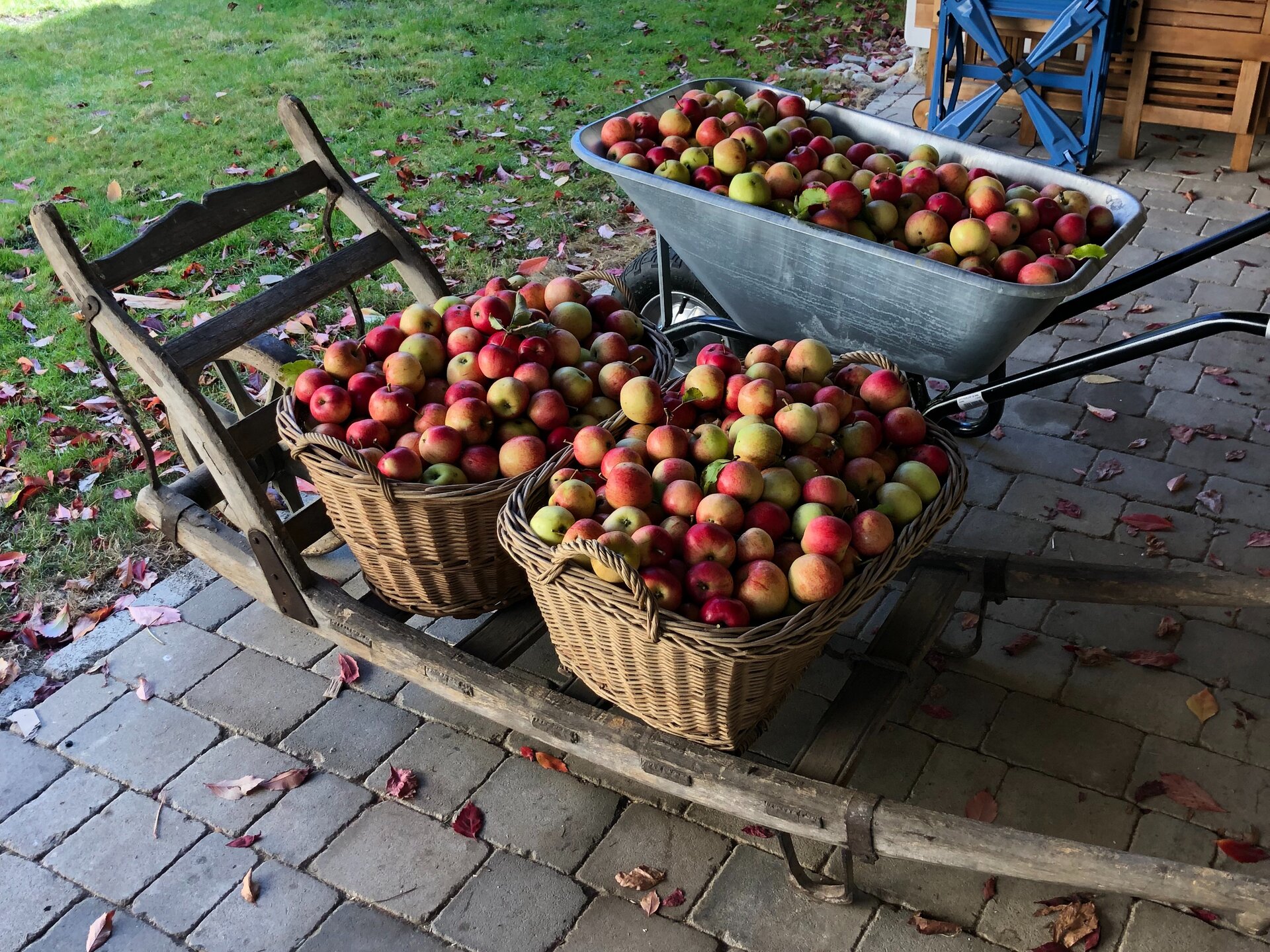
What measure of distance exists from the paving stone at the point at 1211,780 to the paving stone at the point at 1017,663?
0.99ft

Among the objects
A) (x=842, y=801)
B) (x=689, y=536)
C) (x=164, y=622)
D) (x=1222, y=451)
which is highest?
(x=689, y=536)

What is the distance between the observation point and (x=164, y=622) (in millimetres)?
3361

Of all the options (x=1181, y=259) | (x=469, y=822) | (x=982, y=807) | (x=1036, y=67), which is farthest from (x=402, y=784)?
(x=1036, y=67)

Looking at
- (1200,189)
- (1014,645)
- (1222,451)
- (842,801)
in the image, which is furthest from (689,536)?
(1200,189)

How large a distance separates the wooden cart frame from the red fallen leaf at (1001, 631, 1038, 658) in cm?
17

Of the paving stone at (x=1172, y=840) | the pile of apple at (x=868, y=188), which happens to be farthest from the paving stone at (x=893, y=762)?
the pile of apple at (x=868, y=188)

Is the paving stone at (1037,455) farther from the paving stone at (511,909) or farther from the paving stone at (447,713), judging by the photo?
the paving stone at (511,909)

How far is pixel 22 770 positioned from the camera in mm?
2881

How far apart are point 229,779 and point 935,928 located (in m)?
1.84

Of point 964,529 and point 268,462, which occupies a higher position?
point 268,462

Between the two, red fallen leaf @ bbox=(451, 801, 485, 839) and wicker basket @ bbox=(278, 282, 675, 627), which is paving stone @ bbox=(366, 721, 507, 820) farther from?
wicker basket @ bbox=(278, 282, 675, 627)

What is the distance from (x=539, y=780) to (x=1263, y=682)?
6.70 ft

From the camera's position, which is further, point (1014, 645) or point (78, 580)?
point (78, 580)

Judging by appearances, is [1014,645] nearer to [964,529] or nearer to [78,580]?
[964,529]
